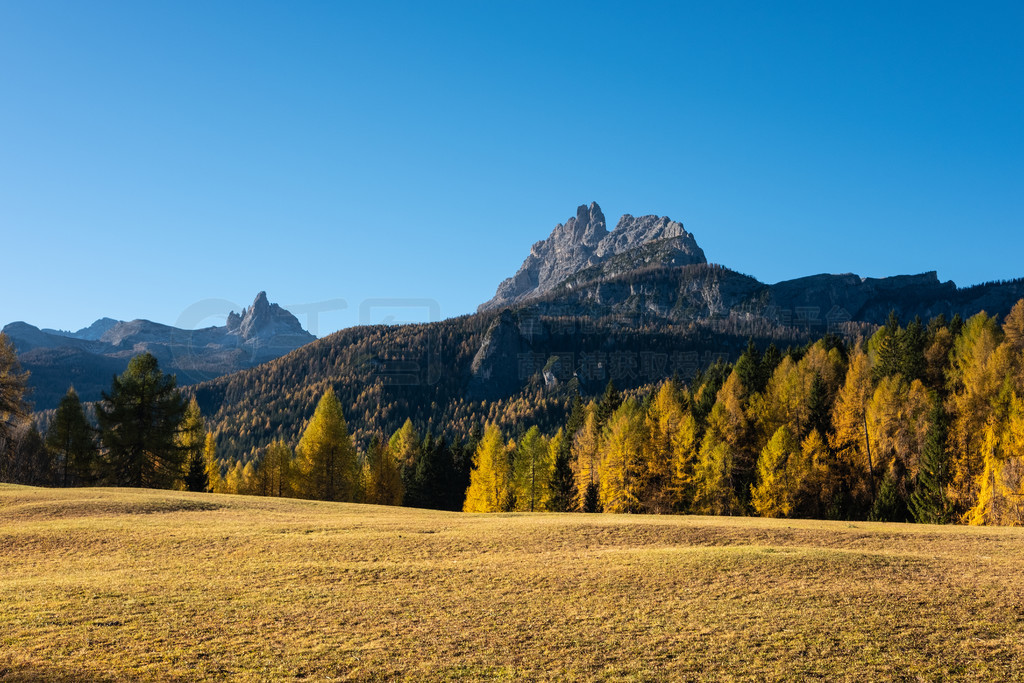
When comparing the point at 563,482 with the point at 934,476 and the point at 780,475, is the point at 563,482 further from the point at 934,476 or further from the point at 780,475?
the point at 934,476

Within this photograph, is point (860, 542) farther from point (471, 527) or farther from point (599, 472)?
point (599, 472)

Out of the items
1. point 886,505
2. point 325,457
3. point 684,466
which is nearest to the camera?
point 886,505

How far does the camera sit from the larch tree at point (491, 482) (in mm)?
79188

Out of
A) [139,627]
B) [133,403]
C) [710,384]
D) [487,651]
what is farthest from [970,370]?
[133,403]

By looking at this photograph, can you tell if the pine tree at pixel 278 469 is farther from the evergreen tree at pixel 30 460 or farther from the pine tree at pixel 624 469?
the pine tree at pixel 624 469

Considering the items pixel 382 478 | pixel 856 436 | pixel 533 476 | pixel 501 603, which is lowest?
pixel 382 478

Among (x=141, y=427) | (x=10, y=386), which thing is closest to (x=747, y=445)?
(x=141, y=427)

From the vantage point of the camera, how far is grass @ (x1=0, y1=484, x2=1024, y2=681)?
44.2 ft

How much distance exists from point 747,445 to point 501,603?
58791 mm

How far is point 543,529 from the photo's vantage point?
30.7m

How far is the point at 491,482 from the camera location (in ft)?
260

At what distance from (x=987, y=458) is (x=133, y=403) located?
3119 inches

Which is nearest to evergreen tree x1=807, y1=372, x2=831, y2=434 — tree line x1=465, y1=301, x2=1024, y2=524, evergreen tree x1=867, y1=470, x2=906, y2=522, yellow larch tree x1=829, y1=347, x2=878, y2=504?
tree line x1=465, y1=301, x2=1024, y2=524

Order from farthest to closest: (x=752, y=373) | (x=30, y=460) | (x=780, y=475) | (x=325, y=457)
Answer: (x=752, y=373) < (x=30, y=460) < (x=325, y=457) < (x=780, y=475)
